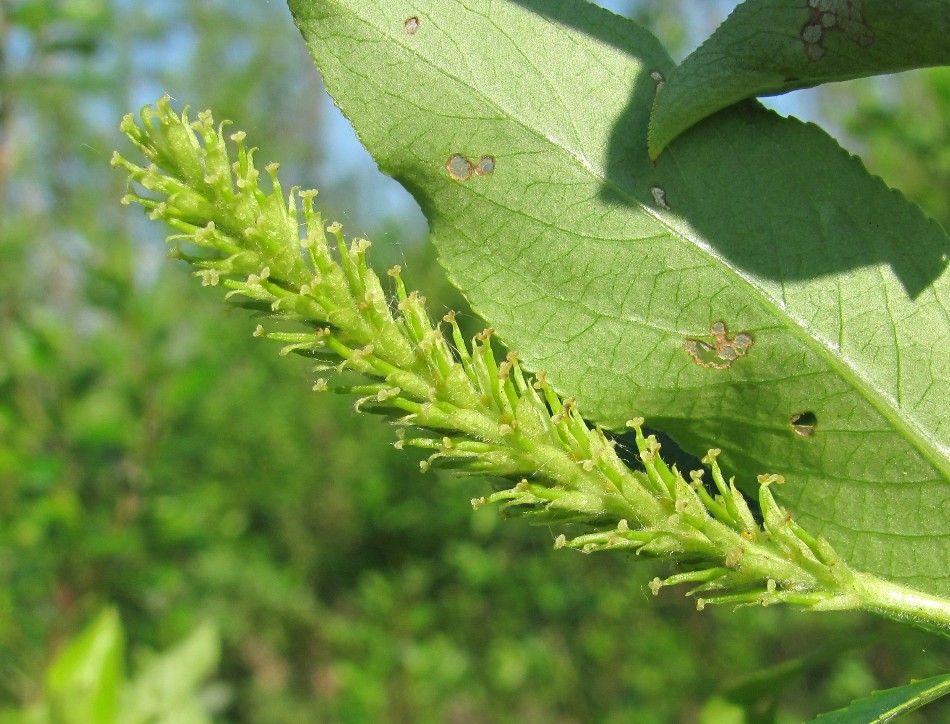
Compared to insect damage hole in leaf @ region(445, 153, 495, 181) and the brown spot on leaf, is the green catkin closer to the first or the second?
insect damage hole in leaf @ region(445, 153, 495, 181)

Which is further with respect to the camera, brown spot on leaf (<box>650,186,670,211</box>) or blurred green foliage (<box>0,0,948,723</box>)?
blurred green foliage (<box>0,0,948,723</box>)

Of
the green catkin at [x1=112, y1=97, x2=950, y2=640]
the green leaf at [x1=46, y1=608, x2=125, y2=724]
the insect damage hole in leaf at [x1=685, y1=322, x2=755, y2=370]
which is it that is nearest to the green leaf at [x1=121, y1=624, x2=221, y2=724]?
the green leaf at [x1=46, y1=608, x2=125, y2=724]

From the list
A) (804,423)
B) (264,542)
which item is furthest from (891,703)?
(264,542)

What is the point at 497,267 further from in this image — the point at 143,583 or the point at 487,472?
the point at 143,583

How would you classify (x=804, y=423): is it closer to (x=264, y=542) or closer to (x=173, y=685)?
(x=173, y=685)

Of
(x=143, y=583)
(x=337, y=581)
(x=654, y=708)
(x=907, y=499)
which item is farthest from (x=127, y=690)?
(x=337, y=581)

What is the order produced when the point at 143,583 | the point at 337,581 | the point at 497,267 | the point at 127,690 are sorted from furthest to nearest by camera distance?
the point at 337,581, the point at 143,583, the point at 127,690, the point at 497,267

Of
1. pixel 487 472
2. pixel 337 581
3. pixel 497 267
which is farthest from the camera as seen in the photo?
pixel 337 581
